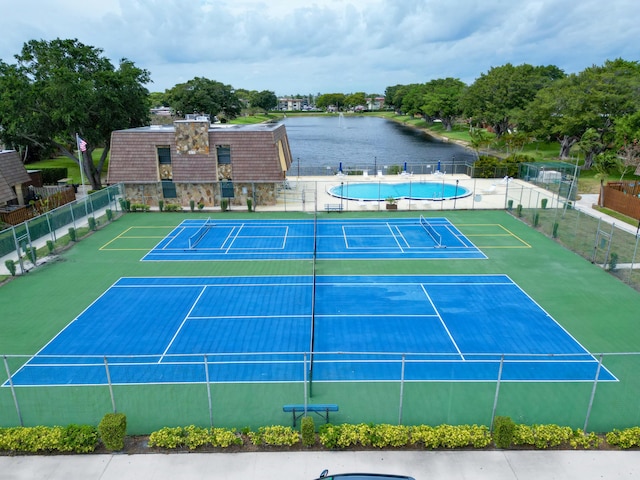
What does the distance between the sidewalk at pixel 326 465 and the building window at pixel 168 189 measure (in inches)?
1055

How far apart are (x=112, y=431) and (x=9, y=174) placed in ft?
95.2

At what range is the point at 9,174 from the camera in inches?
1304

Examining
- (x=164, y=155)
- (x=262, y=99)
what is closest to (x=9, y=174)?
(x=164, y=155)

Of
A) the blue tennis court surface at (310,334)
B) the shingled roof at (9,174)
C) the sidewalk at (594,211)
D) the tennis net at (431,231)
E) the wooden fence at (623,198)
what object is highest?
the shingled roof at (9,174)

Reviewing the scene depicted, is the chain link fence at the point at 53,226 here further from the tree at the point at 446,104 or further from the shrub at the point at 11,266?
the tree at the point at 446,104

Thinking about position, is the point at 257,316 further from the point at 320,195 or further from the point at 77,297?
the point at 320,195

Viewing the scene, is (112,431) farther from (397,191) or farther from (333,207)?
(397,191)

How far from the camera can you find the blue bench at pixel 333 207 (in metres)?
35.7

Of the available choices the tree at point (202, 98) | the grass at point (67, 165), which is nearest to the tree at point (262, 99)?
the tree at point (202, 98)

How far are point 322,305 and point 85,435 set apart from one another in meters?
10.6

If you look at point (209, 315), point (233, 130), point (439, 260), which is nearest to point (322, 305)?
point (209, 315)

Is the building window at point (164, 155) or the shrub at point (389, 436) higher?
the building window at point (164, 155)

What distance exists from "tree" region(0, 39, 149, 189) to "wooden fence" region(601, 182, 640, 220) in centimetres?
3848

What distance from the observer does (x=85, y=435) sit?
11.5 metres
